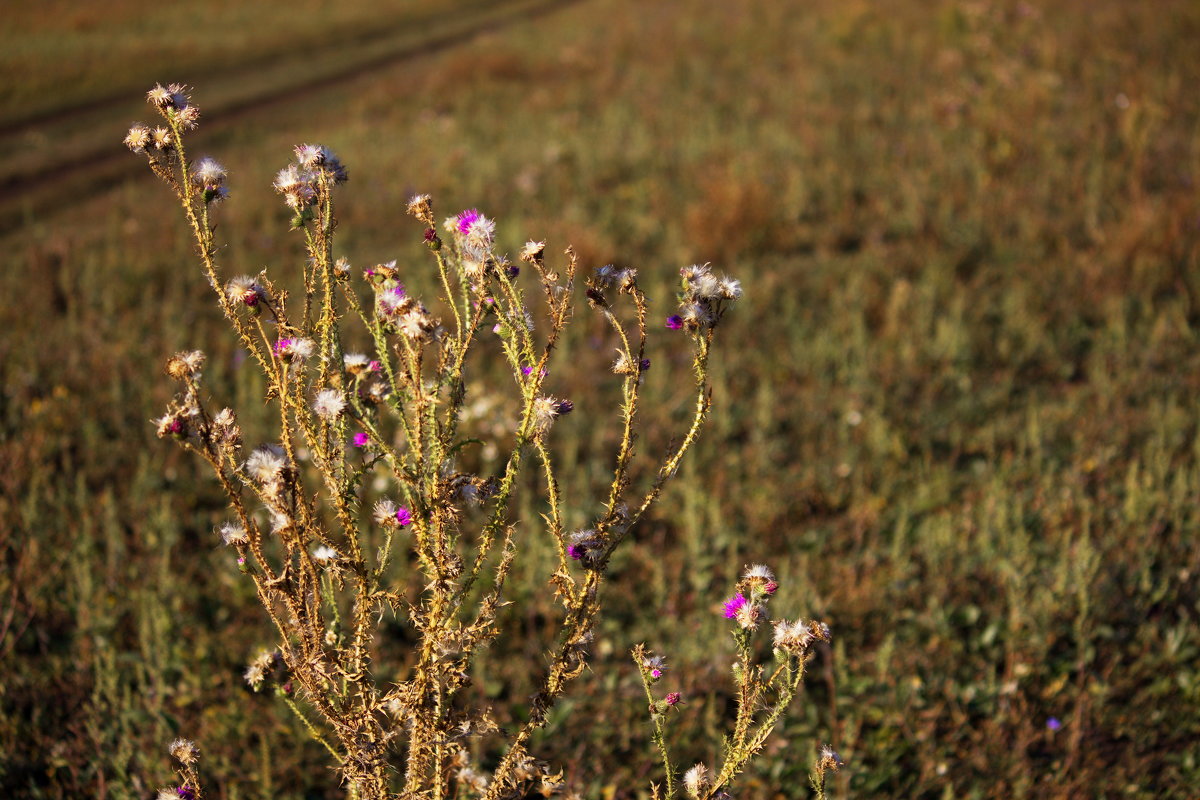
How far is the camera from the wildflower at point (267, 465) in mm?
1382

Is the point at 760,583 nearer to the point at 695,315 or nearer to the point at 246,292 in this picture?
the point at 695,315

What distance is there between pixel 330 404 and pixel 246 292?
9.7 inches

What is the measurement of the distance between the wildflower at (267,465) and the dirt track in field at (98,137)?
24.1 feet

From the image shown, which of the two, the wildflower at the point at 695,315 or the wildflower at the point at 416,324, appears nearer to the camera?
the wildflower at the point at 416,324

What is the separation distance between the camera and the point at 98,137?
11375 mm

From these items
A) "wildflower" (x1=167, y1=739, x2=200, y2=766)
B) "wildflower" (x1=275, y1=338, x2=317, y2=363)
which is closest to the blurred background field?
"wildflower" (x1=167, y1=739, x2=200, y2=766)

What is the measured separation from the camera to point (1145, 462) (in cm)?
384

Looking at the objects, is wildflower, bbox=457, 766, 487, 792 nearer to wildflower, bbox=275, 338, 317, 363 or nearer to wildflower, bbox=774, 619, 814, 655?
wildflower, bbox=774, 619, 814, 655

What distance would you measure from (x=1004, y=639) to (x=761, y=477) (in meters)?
1.27

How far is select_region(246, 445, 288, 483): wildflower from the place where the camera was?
4.53 feet

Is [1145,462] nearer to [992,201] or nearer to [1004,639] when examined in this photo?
[1004,639]

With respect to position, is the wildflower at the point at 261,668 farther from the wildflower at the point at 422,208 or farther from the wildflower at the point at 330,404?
the wildflower at the point at 422,208

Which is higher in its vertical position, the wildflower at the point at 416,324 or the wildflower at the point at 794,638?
the wildflower at the point at 416,324

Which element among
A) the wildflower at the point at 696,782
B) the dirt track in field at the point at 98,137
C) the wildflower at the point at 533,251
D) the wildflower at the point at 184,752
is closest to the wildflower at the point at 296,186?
the wildflower at the point at 533,251
